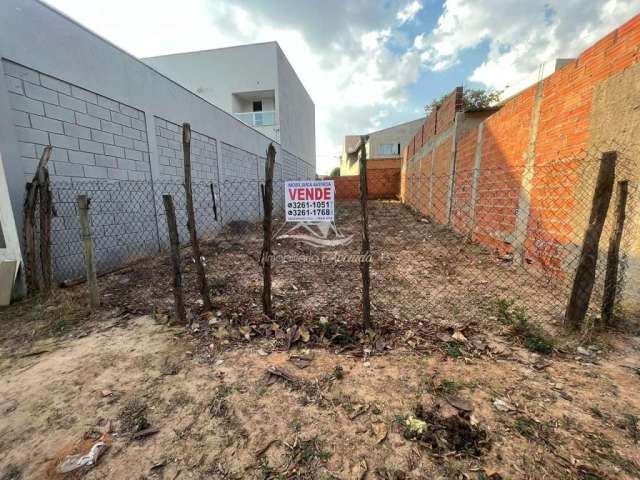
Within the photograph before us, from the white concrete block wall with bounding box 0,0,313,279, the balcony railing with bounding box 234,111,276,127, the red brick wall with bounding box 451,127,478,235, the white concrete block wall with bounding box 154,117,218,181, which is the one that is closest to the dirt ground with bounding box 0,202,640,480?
the white concrete block wall with bounding box 0,0,313,279

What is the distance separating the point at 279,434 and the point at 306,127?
18.9 m

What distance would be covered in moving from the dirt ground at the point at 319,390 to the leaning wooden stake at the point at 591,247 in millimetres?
233

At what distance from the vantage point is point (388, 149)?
25.3 meters

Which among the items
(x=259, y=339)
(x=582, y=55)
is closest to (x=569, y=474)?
A: (x=259, y=339)

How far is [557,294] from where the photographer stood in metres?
2.97

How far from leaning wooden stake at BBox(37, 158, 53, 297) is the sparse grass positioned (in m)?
5.14

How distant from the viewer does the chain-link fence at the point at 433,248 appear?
269 centimetres

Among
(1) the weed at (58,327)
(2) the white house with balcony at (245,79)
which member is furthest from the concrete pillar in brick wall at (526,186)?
(2) the white house with balcony at (245,79)

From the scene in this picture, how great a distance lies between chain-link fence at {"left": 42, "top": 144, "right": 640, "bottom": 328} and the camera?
2691mm

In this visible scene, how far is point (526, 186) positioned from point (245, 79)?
13389 millimetres

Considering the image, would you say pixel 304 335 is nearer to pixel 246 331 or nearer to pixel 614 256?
pixel 246 331

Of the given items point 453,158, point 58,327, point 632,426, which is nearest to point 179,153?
point 58,327

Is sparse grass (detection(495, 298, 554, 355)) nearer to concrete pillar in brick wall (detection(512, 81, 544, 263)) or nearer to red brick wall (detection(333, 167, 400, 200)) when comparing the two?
concrete pillar in brick wall (detection(512, 81, 544, 263))

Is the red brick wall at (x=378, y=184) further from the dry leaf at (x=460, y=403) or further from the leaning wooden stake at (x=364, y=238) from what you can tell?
the dry leaf at (x=460, y=403)
